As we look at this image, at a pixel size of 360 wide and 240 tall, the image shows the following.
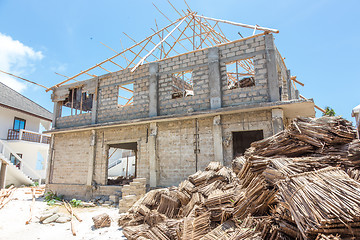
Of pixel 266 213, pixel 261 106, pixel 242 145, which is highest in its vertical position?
pixel 261 106

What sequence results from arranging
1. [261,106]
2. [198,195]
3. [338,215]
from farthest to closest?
1. [261,106]
2. [198,195]
3. [338,215]

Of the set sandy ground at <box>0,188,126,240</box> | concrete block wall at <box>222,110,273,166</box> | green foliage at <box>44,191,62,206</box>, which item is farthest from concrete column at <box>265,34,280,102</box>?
green foliage at <box>44,191,62,206</box>

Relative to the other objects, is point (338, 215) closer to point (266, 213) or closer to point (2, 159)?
point (266, 213)

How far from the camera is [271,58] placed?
949 cm

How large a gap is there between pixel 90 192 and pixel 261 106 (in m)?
9.77

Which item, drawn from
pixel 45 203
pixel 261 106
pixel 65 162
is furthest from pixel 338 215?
pixel 65 162

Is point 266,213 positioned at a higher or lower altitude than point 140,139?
lower

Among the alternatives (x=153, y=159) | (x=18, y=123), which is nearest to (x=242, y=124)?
(x=153, y=159)

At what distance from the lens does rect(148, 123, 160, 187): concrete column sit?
1076cm

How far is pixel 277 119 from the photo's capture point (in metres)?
8.93

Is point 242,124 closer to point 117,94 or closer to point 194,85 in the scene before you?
point 194,85

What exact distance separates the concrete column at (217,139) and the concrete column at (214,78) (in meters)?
0.65

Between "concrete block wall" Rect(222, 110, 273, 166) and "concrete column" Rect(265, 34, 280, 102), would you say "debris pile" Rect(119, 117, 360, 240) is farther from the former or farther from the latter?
"concrete column" Rect(265, 34, 280, 102)

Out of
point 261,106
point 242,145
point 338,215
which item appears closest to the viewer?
point 338,215
